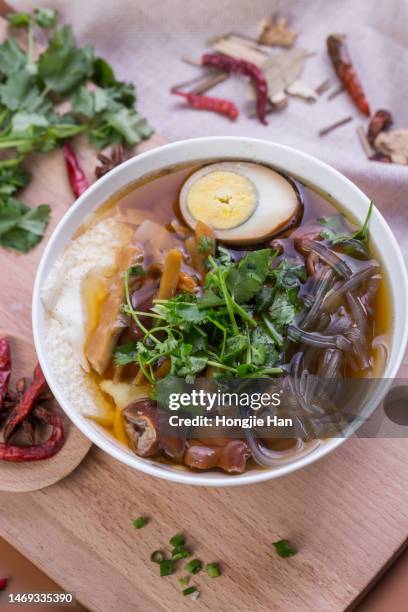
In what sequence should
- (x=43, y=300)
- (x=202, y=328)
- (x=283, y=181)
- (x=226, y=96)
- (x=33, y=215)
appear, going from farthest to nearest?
1. (x=226, y=96)
2. (x=33, y=215)
3. (x=283, y=181)
4. (x=43, y=300)
5. (x=202, y=328)

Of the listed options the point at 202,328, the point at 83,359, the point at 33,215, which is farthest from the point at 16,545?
the point at 33,215

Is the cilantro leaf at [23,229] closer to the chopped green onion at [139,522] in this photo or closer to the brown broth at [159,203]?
the brown broth at [159,203]

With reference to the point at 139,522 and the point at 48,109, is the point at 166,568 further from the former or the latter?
the point at 48,109

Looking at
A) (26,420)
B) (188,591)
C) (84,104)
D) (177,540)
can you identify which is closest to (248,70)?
(84,104)

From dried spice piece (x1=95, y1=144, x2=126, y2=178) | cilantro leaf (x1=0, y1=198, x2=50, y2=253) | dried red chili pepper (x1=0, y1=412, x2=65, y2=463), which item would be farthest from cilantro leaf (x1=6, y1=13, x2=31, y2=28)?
dried red chili pepper (x1=0, y1=412, x2=65, y2=463)

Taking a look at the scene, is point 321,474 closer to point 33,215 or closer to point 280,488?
point 280,488
